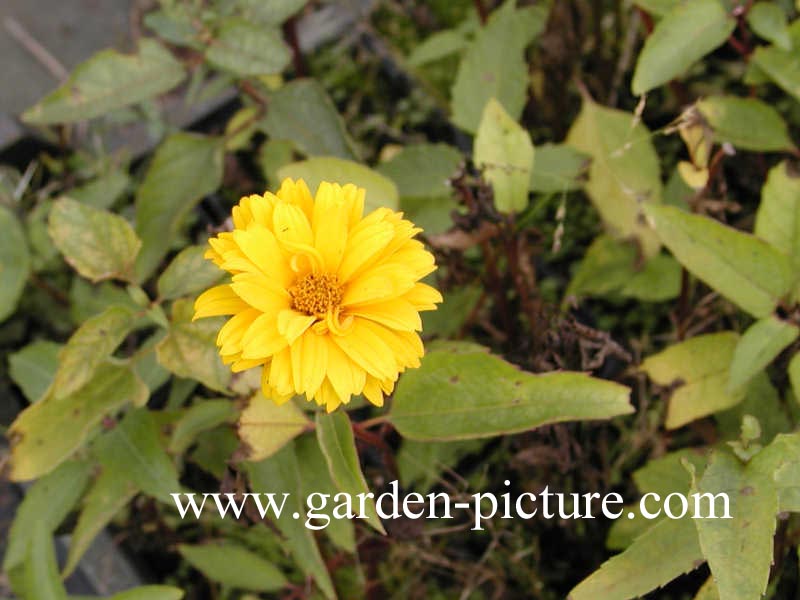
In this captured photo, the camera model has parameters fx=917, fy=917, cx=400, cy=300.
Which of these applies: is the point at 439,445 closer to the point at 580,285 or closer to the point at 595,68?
the point at 580,285

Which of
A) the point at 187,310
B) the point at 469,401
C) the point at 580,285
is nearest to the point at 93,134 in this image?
the point at 187,310

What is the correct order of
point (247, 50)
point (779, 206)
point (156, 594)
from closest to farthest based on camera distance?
point (156, 594), point (779, 206), point (247, 50)

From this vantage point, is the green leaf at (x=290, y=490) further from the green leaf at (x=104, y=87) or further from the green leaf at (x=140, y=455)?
the green leaf at (x=104, y=87)

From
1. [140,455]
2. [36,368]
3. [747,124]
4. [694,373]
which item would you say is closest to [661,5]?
[747,124]

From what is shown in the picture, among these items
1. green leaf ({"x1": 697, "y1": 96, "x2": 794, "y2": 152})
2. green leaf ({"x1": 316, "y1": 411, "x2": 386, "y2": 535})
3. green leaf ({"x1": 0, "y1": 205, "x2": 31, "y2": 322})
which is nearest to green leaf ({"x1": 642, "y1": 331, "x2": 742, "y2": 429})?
green leaf ({"x1": 697, "y1": 96, "x2": 794, "y2": 152})

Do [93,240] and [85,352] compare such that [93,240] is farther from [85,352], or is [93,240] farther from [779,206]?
[779,206]
